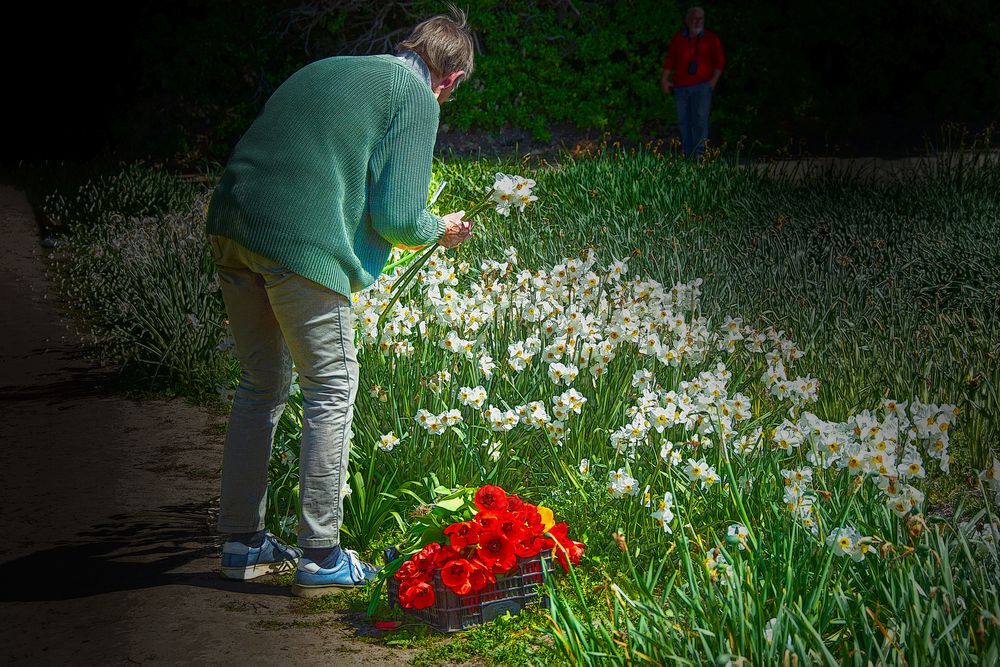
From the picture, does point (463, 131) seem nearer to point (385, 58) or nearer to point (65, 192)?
point (65, 192)

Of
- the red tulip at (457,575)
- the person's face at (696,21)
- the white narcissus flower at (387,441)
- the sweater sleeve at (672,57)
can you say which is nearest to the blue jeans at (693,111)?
the sweater sleeve at (672,57)

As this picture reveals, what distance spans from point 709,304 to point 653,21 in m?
8.70

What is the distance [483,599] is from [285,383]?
2.97 ft

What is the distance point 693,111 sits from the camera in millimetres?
11844

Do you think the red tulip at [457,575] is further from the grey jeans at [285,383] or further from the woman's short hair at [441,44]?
the woman's short hair at [441,44]

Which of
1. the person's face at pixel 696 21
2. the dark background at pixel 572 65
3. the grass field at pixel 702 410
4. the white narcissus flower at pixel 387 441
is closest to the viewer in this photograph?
the grass field at pixel 702 410

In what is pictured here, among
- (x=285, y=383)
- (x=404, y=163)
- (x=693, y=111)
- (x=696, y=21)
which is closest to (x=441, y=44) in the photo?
(x=404, y=163)

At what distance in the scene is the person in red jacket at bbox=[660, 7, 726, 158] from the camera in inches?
449

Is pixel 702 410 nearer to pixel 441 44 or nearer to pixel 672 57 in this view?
pixel 441 44

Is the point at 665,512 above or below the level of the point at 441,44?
below

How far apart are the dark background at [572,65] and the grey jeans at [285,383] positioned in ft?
33.9

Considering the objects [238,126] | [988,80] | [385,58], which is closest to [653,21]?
[988,80]

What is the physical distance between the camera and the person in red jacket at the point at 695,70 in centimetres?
1140

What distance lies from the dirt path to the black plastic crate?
165 millimetres
